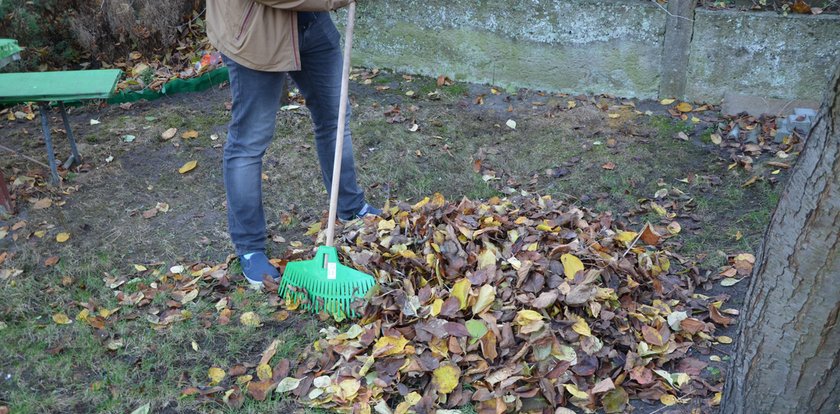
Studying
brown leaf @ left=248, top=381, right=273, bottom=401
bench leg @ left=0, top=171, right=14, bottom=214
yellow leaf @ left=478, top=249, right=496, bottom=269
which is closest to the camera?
brown leaf @ left=248, top=381, right=273, bottom=401

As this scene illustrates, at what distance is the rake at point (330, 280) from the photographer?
287 centimetres

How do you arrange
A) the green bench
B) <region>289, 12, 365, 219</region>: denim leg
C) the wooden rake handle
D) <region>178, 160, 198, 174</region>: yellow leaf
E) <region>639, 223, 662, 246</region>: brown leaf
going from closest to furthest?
the wooden rake handle < <region>289, 12, 365, 219</region>: denim leg < <region>639, 223, 662, 246</region>: brown leaf < the green bench < <region>178, 160, 198, 174</region>: yellow leaf

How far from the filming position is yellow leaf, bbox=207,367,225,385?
266 centimetres

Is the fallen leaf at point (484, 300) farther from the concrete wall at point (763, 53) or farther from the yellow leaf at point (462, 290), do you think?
the concrete wall at point (763, 53)

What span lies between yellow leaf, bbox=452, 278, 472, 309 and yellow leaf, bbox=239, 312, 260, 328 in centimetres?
85

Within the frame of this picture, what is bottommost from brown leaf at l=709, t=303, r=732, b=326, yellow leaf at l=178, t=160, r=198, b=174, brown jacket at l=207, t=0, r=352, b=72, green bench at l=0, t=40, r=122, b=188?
yellow leaf at l=178, t=160, r=198, b=174

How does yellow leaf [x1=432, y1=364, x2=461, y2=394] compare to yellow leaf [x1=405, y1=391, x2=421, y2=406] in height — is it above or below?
above

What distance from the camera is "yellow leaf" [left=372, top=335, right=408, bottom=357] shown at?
102 inches

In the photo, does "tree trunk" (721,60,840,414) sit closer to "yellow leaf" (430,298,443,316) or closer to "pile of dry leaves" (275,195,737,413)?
"pile of dry leaves" (275,195,737,413)

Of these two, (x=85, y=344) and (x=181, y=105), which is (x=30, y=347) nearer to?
(x=85, y=344)

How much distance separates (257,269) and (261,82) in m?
0.85

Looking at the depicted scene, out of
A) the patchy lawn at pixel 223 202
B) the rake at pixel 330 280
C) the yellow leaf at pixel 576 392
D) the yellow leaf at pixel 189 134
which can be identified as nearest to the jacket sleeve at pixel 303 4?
the rake at pixel 330 280

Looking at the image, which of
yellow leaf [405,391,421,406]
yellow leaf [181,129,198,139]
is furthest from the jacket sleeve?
yellow leaf [181,129,198,139]

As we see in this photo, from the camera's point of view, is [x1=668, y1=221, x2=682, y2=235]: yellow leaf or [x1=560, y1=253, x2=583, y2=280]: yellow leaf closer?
[x1=560, y1=253, x2=583, y2=280]: yellow leaf
